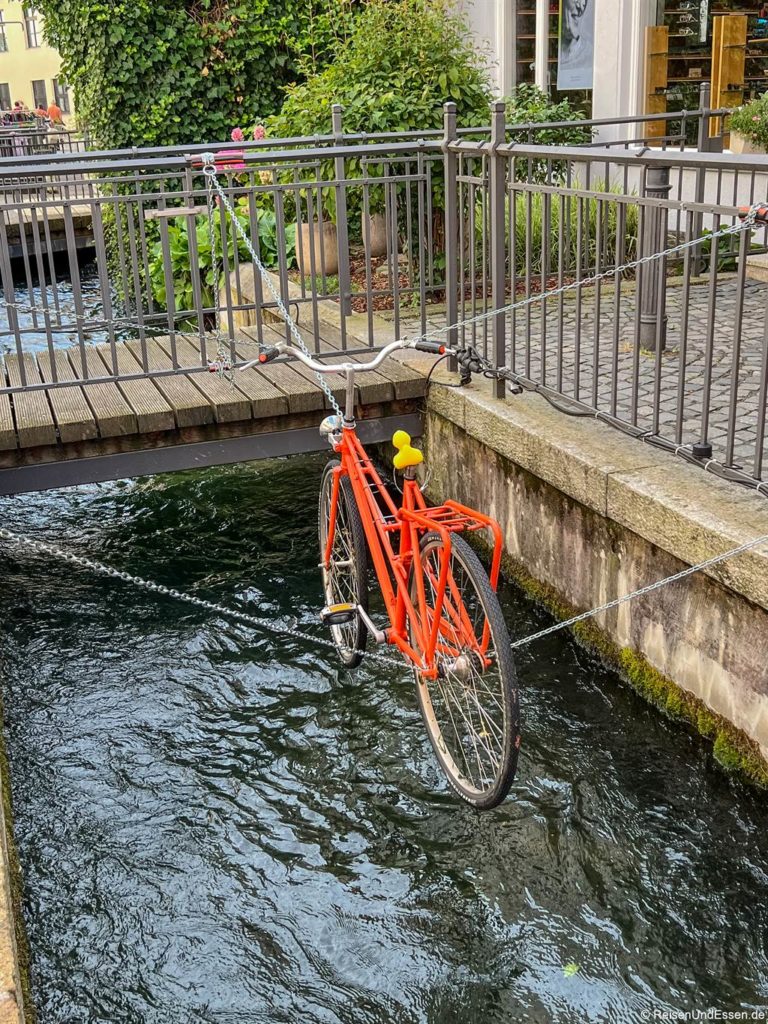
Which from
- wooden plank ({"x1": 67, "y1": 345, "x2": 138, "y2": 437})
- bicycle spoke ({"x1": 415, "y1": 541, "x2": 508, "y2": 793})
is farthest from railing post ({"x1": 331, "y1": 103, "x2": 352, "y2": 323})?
bicycle spoke ({"x1": 415, "y1": 541, "x2": 508, "y2": 793})

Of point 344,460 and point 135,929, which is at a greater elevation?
point 344,460

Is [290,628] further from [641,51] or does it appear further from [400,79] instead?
[641,51]

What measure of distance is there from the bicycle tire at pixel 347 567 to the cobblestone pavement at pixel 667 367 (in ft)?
3.92

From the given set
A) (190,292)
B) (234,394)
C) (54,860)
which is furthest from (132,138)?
(54,860)

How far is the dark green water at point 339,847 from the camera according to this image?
3420 millimetres

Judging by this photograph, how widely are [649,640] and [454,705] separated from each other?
3.04 ft

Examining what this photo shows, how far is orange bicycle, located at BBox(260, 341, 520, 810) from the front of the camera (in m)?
3.62

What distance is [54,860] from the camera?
13.3 feet

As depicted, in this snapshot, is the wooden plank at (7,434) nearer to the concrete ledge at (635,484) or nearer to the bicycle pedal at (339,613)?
the bicycle pedal at (339,613)

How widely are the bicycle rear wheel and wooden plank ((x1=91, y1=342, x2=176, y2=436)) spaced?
7.64 feet

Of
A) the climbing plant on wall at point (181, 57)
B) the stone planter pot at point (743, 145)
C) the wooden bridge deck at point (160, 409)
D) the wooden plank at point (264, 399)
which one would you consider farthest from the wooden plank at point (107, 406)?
the climbing plant on wall at point (181, 57)

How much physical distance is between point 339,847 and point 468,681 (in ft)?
2.55

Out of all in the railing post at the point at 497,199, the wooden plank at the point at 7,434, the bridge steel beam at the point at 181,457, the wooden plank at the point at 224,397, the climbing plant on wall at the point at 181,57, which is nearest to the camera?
the railing post at the point at 497,199

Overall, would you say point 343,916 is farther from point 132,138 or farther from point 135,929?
point 132,138
